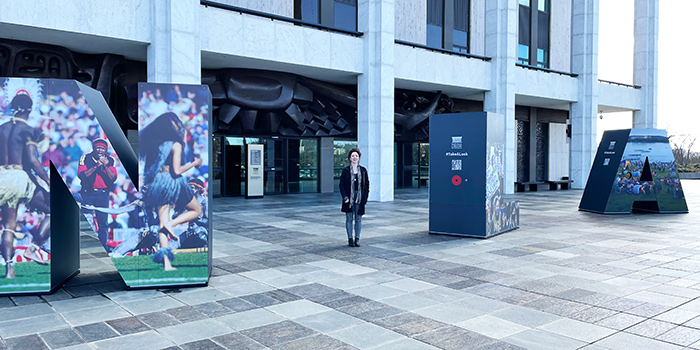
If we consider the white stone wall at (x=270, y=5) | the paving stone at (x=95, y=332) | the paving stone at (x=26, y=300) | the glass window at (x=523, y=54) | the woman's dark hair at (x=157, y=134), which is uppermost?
the glass window at (x=523, y=54)

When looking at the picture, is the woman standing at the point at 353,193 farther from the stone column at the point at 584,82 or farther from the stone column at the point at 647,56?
the stone column at the point at 647,56

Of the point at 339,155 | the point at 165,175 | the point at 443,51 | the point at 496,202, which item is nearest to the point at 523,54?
the point at 443,51

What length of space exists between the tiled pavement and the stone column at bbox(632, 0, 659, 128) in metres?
24.2

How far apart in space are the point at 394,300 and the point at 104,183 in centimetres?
373

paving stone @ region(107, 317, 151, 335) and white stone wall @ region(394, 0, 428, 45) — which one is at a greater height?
white stone wall @ region(394, 0, 428, 45)

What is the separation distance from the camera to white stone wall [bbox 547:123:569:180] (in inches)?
1302

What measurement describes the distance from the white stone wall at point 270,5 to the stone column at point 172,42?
205 inches

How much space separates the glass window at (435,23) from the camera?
85.0ft

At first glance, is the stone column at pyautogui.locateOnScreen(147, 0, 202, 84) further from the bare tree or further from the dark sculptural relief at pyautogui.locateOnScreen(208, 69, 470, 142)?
the bare tree

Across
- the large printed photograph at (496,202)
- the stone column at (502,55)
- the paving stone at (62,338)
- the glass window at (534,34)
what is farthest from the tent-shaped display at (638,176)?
the glass window at (534,34)

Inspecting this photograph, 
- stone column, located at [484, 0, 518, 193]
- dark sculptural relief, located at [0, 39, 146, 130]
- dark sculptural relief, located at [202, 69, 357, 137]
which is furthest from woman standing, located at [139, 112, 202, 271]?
stone column, located at [484, 0, 518, 193]

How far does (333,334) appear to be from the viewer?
16.0 feet

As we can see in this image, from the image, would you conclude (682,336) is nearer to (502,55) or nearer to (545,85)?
(502,55)

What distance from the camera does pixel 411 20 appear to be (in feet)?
81.7
